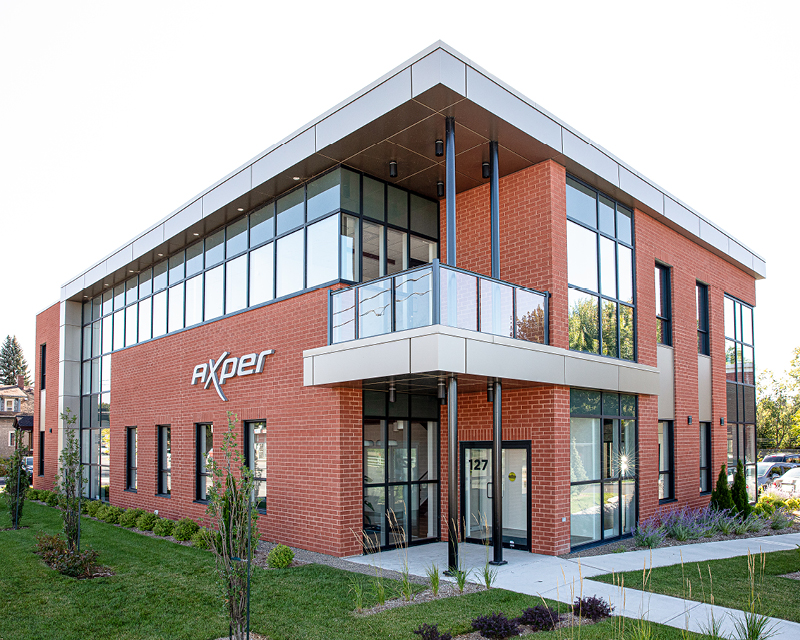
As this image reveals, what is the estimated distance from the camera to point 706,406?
1786 centimetres

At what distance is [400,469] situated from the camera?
42.6 feet

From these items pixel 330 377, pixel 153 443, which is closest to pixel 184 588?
pixel 330 377

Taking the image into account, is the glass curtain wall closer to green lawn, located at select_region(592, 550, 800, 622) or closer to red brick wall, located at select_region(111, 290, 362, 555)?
red brick wall, located at select_region(111, 290, 362, 555)

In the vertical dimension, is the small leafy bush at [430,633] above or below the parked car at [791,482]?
above

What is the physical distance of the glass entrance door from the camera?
40.1 feet

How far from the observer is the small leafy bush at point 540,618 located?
712cm

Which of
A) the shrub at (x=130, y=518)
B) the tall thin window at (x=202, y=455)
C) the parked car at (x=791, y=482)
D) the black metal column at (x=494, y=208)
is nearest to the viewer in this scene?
the black metal column at (x=494, y=208)

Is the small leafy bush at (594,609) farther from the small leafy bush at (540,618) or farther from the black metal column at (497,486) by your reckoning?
the black metal column at (497,486)

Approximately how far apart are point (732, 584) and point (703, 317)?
34.3 feet

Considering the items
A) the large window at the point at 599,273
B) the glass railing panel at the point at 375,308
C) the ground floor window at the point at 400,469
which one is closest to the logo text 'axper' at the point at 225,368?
the ground floor window at the point at 400,469

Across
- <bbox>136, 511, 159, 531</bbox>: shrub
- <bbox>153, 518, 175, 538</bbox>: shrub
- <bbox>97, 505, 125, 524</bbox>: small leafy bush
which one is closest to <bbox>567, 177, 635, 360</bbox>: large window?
<bbox>153, 518, 175, 538</bbox>: shrub

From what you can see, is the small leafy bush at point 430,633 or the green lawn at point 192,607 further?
the green lawn at point 192,607

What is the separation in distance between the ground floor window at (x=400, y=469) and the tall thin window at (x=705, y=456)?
8355 mm

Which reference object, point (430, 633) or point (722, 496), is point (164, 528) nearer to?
point (430, 633)
